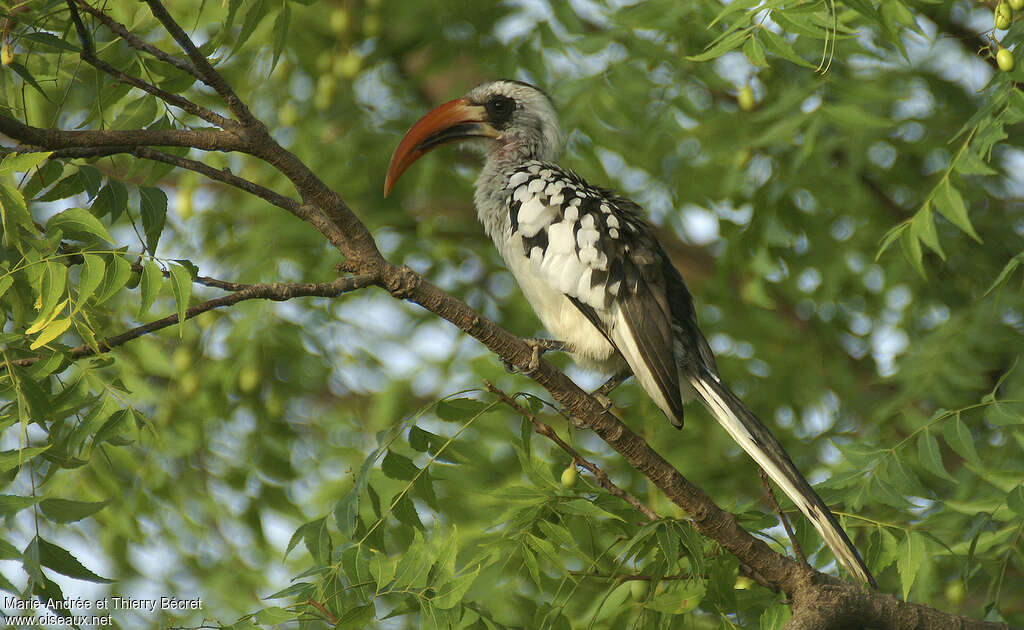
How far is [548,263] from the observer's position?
3193 millimetres

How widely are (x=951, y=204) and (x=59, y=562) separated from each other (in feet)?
8.16

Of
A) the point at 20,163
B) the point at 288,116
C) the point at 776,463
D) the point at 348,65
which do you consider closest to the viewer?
the point at 20,163

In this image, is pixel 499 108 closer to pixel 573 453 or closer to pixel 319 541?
pixel 573 453

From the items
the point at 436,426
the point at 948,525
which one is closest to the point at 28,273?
the point at 948,525

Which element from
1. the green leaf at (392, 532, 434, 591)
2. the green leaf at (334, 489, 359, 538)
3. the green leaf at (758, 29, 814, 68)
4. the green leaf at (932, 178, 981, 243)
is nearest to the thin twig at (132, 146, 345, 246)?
the green leaf at (334, 489, 359, 538)

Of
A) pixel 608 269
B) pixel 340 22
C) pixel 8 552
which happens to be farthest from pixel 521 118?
pixel 8 552

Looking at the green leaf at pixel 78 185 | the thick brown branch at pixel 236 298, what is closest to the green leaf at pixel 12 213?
the thick brown branch at pixel 236 298

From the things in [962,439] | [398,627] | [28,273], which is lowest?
[962,439]

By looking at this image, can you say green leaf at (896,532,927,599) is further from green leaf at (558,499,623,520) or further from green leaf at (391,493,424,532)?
green leaf at (391,493,424,532)

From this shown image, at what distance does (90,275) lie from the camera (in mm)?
1820

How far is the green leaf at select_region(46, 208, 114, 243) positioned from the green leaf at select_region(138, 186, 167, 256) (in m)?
0.18

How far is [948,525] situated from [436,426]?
99.9 inches

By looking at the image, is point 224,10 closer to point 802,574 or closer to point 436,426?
point 802,574

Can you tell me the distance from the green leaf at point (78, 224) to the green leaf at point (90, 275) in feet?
0.16
